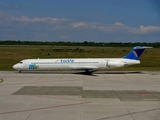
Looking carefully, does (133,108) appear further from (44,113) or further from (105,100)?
(44,113)

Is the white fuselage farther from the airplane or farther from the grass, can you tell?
the grass

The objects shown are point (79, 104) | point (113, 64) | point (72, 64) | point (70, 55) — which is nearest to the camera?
point (79, 104)

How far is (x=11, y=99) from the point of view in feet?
72.2

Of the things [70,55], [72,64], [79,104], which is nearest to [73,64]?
[72,64]

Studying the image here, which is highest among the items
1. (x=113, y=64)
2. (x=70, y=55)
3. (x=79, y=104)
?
(x=113, y=64)

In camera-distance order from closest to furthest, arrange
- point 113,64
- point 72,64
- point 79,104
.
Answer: point 79,104 → point 113,64 → point 72,64

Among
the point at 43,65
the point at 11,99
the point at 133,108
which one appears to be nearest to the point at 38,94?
the point at 11,99

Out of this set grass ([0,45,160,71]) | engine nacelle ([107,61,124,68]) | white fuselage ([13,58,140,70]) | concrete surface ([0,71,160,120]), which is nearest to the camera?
concrete surface ([0,71,160,120])

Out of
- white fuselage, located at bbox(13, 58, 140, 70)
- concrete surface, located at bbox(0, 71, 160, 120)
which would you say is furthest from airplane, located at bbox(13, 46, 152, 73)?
concrete surface, located at bbox(0, 71, 160, 120)

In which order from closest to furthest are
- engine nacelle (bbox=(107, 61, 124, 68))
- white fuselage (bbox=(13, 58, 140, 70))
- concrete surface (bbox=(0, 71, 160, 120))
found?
concrete surface (bbox=(0, 71, 160, 120)), white fuselage (bbox=(13, 58, 140, 70)), engine nacelle (bbox=(107, 61, 124, 68))

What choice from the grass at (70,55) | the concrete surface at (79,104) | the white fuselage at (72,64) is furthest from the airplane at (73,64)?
the concrete surface at (79,104)

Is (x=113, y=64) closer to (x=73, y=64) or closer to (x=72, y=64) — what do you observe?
(x=73, y=64)

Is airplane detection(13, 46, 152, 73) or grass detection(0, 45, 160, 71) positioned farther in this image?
grass detection(0, 45, 160, 71)

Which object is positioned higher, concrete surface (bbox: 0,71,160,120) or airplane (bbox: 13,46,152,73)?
airplane (bbox: 13,46,152,73)
